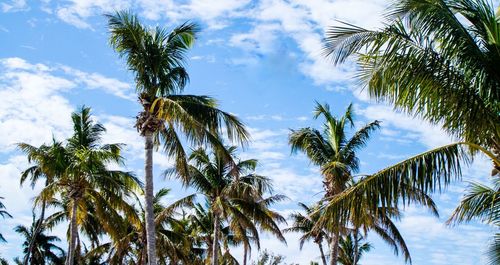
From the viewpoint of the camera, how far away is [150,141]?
18.5m

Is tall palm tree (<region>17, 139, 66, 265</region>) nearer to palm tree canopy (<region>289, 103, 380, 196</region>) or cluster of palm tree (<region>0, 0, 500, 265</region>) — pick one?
cluster of palm tree (<region>0, 0, 500, 265</region>)

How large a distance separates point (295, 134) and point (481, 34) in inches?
567

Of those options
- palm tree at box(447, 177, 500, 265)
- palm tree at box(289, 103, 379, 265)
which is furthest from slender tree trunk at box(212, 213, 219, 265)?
palm tree at box(447, 177, 500, 265)

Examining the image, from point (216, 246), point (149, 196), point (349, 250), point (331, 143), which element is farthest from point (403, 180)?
point (349, 250)

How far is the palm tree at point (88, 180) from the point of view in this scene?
22500 millimetres

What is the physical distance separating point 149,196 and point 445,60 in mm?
10221

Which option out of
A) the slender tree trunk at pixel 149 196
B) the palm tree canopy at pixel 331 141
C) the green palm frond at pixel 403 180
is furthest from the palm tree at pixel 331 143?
the green palm frond at pixel 403 180

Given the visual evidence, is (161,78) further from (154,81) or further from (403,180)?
(403,180)

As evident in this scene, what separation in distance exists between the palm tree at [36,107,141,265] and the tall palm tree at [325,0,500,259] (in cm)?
1320

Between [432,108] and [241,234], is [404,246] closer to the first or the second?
A: [241,234]

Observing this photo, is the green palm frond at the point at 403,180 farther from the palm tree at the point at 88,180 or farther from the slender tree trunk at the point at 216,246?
the slender tree trunk at the point at 216,246

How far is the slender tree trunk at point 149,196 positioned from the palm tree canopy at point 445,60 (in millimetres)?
8553

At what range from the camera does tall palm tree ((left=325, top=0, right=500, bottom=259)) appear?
10.4 metres

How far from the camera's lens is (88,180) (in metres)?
23.4
